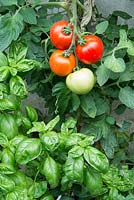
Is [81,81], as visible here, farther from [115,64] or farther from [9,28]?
[9,28]

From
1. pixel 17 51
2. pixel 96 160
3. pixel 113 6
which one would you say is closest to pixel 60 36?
pixel 17 51

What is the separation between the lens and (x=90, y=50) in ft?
4.58

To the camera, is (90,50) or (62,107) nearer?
(90,50)

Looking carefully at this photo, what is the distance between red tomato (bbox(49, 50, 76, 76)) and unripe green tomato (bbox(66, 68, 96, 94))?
21mm

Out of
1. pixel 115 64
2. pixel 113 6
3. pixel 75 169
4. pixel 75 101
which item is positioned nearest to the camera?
pixel 75 169

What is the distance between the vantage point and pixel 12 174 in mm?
1326

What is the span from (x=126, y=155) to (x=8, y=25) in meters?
0.64

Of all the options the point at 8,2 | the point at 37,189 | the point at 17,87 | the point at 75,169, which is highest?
the point at 8,2

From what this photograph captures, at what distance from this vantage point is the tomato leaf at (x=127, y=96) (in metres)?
1.47

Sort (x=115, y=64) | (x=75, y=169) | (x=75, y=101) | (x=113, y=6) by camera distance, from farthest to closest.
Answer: (x=113, y=6) → (x=75, y=101) → (x=115, y=64) → (x=75, y=169)

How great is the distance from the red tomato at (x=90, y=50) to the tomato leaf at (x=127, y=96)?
13 cm

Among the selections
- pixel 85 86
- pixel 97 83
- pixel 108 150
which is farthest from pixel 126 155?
pixel 85 86

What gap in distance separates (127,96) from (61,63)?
8.4 inches

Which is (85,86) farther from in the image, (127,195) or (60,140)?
(127,195)
